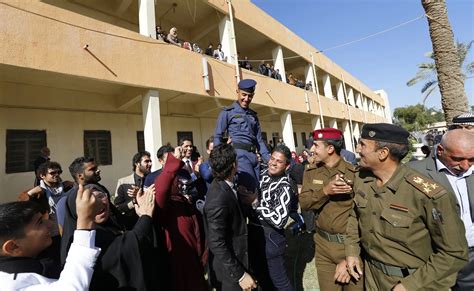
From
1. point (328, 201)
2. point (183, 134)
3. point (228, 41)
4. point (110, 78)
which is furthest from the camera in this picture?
point (183, 134)

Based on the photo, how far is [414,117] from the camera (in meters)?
49.1

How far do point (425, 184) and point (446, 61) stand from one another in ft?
15.4

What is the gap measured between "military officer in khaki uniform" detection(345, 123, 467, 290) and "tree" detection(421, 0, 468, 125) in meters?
4.12

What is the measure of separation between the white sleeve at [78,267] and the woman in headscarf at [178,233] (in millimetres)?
810

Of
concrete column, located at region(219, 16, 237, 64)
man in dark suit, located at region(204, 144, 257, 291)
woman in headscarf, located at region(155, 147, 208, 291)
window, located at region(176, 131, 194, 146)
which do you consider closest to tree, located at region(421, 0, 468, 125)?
man in dark suit, located at region(204, 144, 257, 291)

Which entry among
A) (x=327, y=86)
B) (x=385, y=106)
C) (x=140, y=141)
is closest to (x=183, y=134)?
(x=140, y=141)

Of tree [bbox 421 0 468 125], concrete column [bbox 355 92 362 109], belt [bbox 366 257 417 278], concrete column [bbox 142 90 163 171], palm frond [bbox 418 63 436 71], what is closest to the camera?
belt [bbox 366 257 417 278]

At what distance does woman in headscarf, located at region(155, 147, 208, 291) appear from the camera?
82.4 inches

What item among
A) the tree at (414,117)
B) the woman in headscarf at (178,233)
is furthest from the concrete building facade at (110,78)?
the tree at (414,117)

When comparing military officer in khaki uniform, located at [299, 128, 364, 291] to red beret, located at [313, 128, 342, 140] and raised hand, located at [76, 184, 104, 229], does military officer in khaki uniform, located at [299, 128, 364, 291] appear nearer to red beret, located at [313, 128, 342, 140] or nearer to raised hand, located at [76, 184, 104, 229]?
red beret, located at [313, 128, 342, 140]

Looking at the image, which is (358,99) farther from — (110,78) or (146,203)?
(146,203)

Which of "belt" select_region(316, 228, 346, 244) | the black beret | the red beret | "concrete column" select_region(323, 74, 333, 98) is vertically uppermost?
"concrete column" select_region(323, 74, 333, 98)

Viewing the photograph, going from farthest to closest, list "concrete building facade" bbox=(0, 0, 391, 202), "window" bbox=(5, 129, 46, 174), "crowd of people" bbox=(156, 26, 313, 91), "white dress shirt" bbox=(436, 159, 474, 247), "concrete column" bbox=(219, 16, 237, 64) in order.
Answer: "concrete column" bbox=(219, 16, 237, 64), "crowd of people" bbox=(156, 26, 313, 91), "window" bbox=(5, 129, 46, 174), "concrete building facade" bbox=(0, 0, 391, 202), "white dress shirt" bbox=(436, 159, 474, 247)

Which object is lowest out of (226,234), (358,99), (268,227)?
(268,227)
